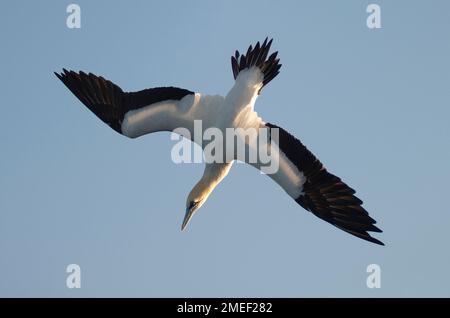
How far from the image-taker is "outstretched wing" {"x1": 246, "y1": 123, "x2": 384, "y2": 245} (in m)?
15.8

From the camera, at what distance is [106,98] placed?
58.2ft

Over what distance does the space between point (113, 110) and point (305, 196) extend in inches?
179

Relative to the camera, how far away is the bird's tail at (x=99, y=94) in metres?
17.7

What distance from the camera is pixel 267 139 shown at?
16344mm

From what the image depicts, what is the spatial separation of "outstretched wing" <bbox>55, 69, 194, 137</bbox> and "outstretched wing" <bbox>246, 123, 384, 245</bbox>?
2773mm

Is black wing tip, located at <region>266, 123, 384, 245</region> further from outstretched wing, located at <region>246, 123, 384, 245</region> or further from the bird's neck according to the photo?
the bird's neck

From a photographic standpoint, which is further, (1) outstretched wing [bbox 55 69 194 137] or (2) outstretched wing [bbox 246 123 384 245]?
(1) outstretched wing [bbox 55 69 194 137]

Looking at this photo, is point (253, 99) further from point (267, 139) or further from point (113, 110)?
point (113, 110)

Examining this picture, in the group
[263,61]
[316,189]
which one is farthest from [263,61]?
[316,189]

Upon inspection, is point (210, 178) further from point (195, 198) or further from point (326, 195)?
point (326, 195)

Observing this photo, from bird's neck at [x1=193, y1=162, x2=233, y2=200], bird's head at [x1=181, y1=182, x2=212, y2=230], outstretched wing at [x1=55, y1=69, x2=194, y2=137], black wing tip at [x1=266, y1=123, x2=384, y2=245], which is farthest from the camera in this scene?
bird's head at [x1=181, y1=182, x2=212, y2=230]

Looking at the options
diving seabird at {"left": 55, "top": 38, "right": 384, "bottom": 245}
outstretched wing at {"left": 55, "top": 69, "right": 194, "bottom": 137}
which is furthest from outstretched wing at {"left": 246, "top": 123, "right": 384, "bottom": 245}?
outstretched wing at {"left": 55, "top": 69, "right": 194, "bottom": 137}

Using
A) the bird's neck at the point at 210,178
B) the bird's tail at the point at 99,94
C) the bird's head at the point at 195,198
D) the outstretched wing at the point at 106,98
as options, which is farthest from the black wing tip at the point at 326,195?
the bird's tail at the point at 99,94
